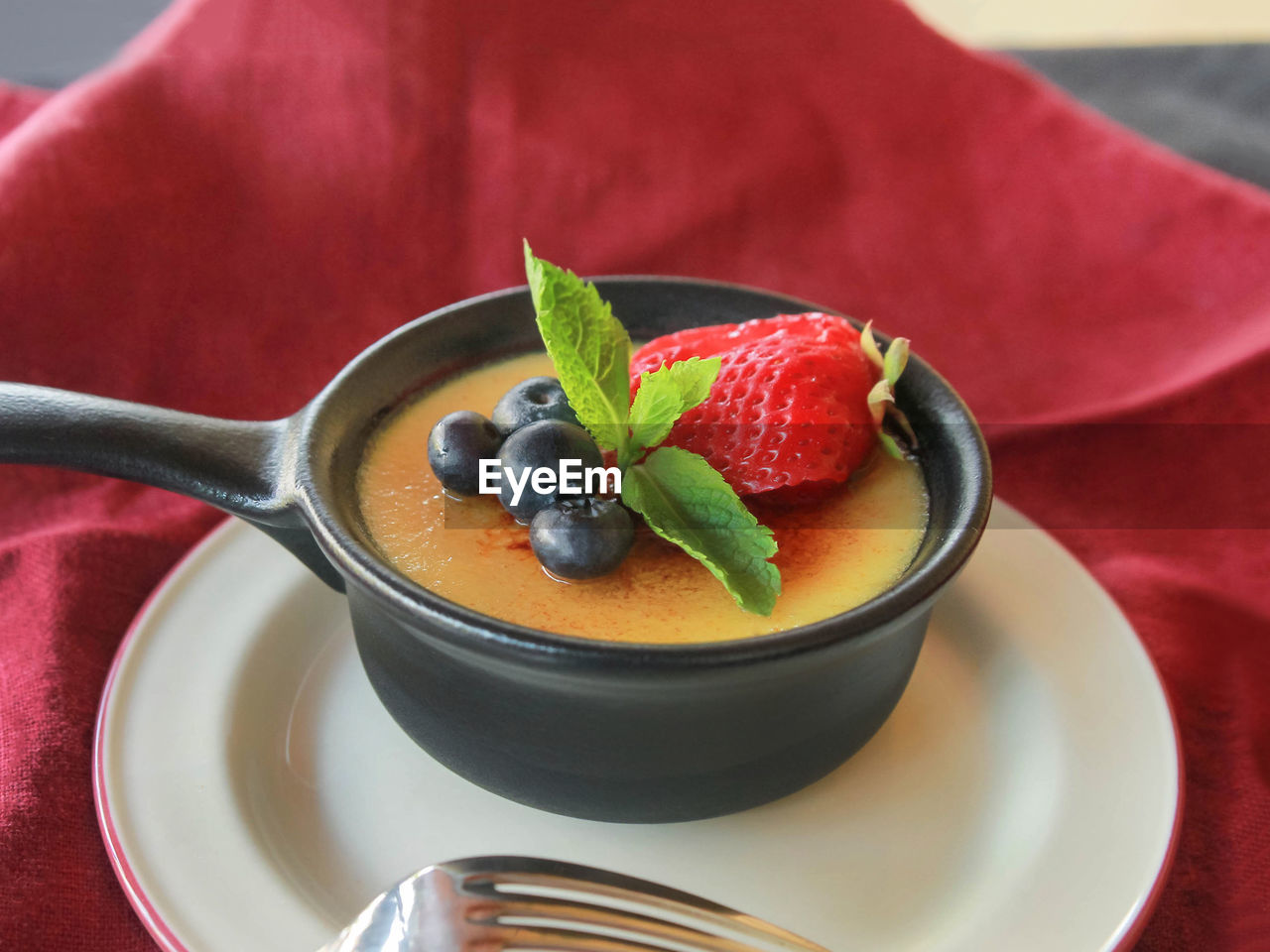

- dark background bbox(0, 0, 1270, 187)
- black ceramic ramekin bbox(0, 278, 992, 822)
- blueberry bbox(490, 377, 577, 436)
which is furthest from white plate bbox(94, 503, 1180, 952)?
dark background bbox(0, 0, 1270, 187)

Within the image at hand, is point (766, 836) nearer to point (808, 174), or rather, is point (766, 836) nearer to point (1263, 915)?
point (1263, 915)

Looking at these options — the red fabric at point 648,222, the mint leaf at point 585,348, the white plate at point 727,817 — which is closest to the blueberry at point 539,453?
the mint leaf at point 585,348

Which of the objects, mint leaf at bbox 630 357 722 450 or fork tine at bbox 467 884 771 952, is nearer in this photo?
fork tine at bbox 467 884 771 952

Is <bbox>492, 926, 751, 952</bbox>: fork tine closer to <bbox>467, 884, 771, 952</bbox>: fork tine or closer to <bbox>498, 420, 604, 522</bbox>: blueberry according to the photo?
<bbox>467, 884, 771, 952</bbox>: fork tine

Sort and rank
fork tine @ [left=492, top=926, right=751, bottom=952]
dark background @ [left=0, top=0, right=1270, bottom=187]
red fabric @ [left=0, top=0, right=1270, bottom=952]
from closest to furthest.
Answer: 1. fork tine @ [left=492, top=926, right=751, bottom=952]
2. red fabric @ [left=0, top=0, right=1270, bottom=952]
3. dark background @ [left=0, top=0, right=1270, bottom=187]

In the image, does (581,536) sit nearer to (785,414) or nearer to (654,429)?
(654,429)

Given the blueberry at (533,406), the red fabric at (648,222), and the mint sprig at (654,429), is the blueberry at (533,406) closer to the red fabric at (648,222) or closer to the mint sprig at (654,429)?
the mint sprig at (654,429)

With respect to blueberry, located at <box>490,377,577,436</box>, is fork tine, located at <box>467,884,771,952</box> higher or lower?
lower

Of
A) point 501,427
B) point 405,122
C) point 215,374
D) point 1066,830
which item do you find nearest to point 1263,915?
point 1066,830
